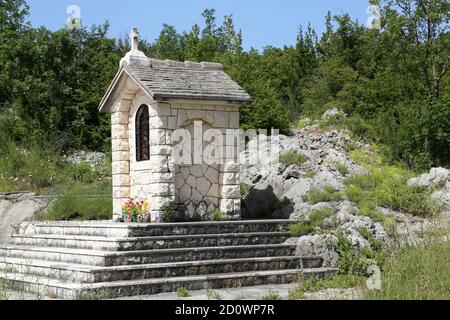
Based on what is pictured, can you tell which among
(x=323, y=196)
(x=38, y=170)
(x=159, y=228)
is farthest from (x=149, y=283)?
A: (x=38, y=170)

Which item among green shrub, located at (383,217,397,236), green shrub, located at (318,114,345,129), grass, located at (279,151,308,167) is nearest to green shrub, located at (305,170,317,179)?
grass, located at (279,151,308,167)

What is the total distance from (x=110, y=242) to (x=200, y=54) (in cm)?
2016

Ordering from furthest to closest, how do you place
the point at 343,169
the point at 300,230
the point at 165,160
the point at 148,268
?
the point at 343,169
the point at 300,230
the point at 165,160
the point at 148,268

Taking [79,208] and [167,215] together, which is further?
[79,208]

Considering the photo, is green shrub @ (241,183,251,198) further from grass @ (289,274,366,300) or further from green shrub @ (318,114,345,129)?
green shrub @ (318,114,345,129)

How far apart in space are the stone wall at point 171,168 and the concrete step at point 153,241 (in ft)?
4.12

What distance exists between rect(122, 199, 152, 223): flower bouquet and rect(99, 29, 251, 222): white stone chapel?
16cm

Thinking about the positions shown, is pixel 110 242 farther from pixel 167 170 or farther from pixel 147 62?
pixel 147 62

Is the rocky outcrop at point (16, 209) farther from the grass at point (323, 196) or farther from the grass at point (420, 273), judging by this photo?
the grass at point (420, 273)

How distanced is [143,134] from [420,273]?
7465 mm

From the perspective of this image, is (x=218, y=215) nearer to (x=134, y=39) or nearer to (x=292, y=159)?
(x=292, y=159)

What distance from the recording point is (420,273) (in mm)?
9500

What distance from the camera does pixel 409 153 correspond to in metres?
22.0
